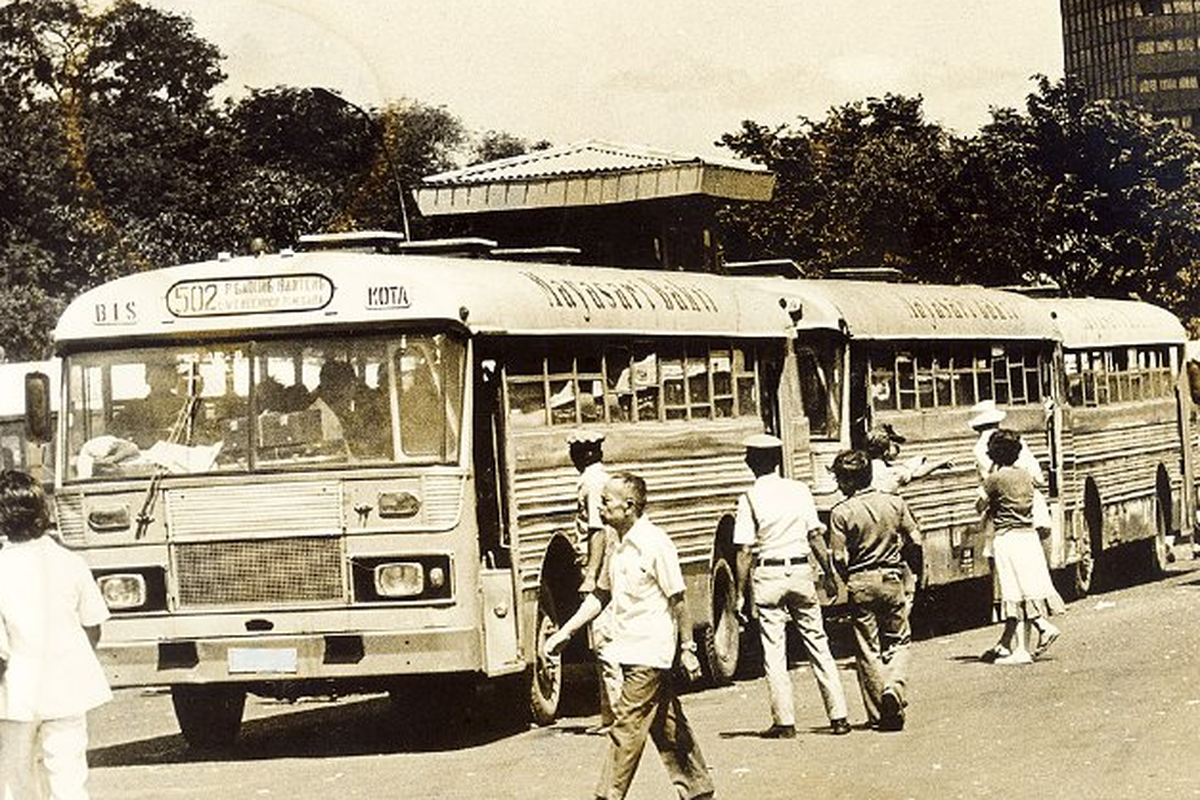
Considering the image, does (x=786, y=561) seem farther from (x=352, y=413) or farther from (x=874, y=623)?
(x=352, y=413)

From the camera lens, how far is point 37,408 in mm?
16406

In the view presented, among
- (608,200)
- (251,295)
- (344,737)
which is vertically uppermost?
(608,200)

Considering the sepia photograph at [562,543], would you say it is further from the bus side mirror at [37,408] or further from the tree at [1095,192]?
the tree at [1095,192]

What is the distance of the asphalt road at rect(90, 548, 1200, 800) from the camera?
43.6 ft

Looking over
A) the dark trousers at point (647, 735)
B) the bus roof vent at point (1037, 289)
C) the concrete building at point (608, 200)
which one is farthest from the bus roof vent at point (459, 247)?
the concrete building at point (608, 200)

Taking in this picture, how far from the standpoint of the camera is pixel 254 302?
16656 mm

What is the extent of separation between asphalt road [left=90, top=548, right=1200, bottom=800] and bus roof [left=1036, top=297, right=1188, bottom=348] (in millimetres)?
8860

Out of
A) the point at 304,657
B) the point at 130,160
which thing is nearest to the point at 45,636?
the point at 304,657

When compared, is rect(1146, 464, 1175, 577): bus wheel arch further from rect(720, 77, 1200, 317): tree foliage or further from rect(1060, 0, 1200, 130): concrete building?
rect(1060, 0, 1200, 130): concrete building

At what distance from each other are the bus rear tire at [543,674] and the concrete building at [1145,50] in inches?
6540

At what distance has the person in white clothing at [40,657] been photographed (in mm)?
11078

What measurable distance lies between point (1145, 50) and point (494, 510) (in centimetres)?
17078

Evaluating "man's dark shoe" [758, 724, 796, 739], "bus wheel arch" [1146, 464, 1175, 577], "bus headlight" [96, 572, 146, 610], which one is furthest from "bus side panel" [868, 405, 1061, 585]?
"bus headlight" [96, 572, 146, 610]

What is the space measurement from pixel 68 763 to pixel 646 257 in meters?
28.7
